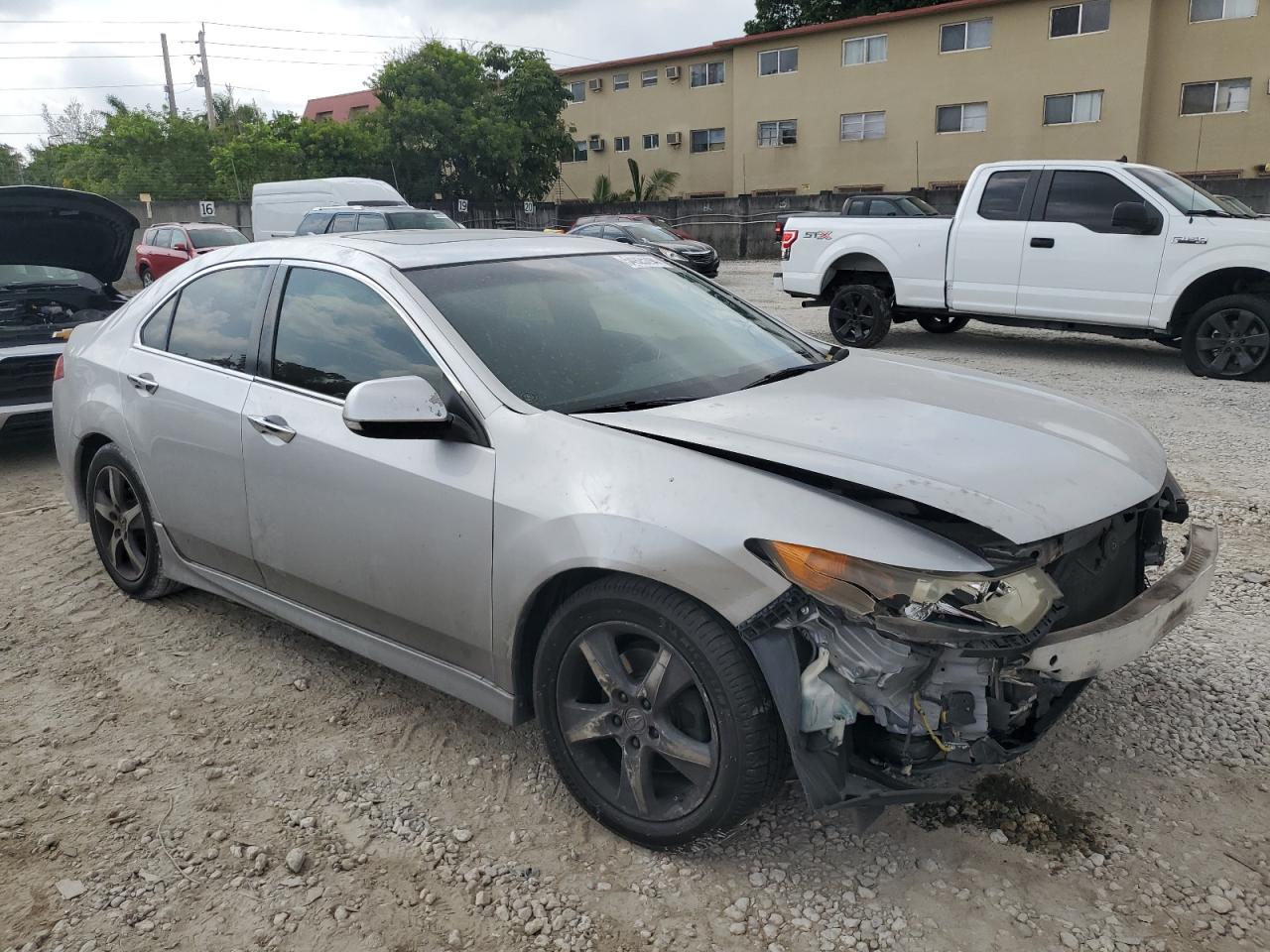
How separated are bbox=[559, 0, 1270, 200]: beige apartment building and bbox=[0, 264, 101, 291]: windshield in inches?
1187

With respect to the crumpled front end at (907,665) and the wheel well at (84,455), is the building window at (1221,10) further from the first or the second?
the wheel well at (84,455)

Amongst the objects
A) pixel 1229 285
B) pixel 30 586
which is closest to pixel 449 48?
pixel 1229 285

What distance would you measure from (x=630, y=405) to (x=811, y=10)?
4478cm

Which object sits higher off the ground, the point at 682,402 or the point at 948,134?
the point at 948,134

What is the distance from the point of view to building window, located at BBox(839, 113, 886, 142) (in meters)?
34.9

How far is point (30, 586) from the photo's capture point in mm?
4801

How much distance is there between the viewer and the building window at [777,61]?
120 feet

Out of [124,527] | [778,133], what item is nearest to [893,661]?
[124,527]

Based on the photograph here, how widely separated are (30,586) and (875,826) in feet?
13.7

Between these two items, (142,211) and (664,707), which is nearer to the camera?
(664,707)

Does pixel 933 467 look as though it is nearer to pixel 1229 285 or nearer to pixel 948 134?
pixel 1229 285

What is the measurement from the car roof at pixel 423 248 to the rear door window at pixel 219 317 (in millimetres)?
106

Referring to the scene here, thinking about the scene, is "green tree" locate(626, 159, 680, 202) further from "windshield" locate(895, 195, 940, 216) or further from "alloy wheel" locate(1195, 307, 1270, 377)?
"alloy wheel" locate(1195, 307, 1270, 377)

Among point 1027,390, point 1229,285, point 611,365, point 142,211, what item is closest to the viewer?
point 611,365
